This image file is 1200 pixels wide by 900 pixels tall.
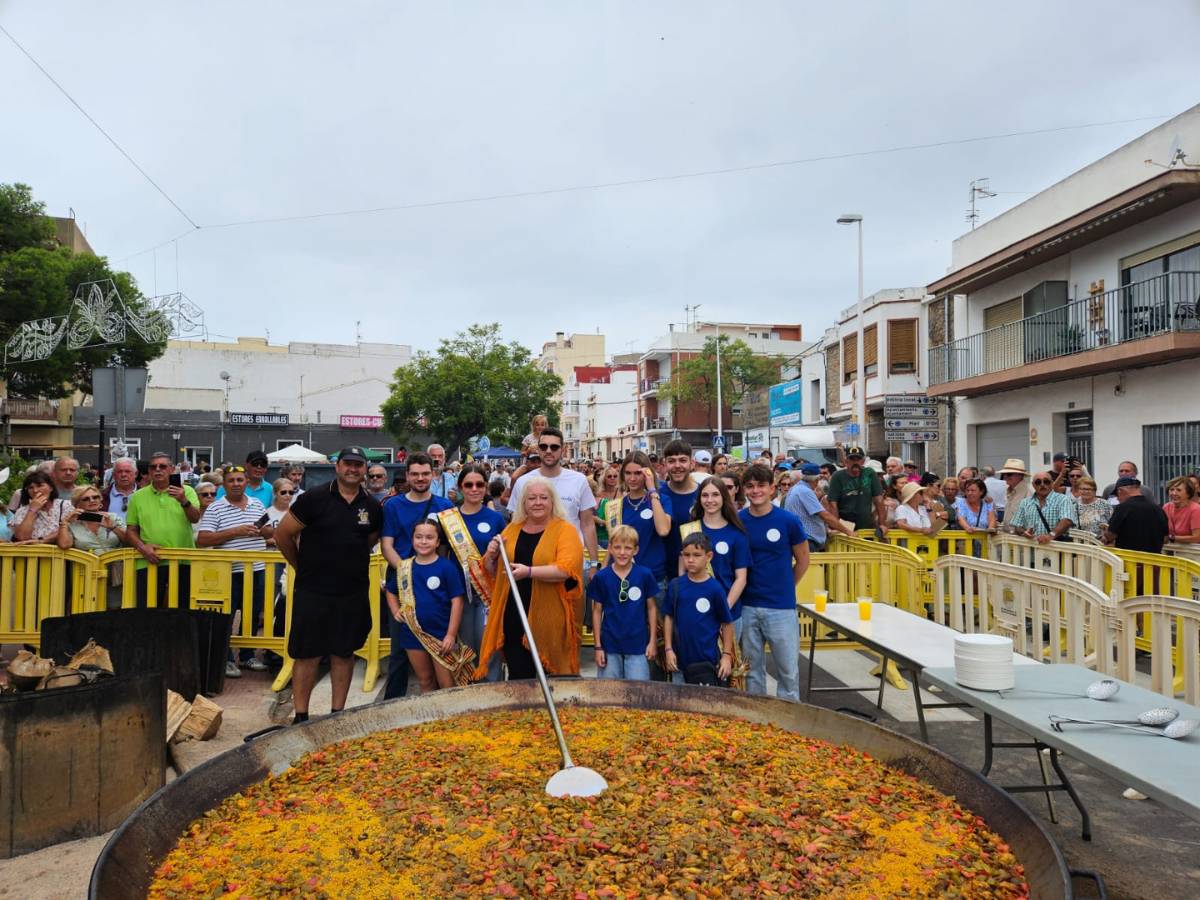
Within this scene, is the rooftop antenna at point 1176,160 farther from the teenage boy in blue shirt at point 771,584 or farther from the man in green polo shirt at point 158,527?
the man in green polo shirt at point 158,527

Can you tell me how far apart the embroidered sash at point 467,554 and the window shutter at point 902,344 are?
27.3m

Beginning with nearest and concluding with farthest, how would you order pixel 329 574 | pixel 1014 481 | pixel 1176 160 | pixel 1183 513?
pixel 329 574, pixel 1183 513, pixel 1014 481, pixel 1176 160

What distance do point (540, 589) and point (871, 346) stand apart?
28424mm

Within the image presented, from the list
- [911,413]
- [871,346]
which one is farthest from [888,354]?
[911,413]

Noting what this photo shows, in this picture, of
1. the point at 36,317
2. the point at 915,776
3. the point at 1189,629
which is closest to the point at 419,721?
the point at 915,776

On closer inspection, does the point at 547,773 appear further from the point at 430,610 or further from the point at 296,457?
the point at 296,457

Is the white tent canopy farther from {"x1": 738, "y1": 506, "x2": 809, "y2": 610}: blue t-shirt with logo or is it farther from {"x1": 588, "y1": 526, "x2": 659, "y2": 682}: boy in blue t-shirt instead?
{"x1": 738, "y1": 506, "x2": 809, "y2": 610}: blue t-shirt with logo

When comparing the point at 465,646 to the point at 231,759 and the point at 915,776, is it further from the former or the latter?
the point at 915,776

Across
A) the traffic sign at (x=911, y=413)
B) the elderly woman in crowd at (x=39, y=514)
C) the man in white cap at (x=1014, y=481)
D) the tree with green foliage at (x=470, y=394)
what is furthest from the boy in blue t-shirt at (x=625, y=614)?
the tree with green foliage at (x=470, y=394)

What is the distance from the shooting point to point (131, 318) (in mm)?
22141

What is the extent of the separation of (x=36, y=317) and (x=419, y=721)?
1094 inches

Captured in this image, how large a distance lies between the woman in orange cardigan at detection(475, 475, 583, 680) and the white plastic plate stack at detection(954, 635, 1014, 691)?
7.42 ft

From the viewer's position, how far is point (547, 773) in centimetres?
306

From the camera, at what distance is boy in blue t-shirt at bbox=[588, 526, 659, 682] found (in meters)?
5.06
